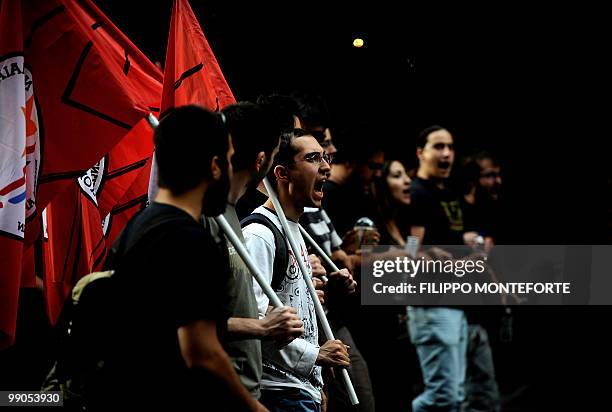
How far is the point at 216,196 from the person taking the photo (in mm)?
2945

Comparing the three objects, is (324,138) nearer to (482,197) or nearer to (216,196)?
(216,196)

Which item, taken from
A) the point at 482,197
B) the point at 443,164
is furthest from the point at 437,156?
the point at 482,197

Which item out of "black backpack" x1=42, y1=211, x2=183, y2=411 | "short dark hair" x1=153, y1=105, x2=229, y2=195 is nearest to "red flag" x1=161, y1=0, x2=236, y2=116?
"short dark hair" x1=153, y1=105, x2=229, y2=195

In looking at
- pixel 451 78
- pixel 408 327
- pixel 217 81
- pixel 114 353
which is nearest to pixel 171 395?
pixel 114 353

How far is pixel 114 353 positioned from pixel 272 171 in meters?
1.86

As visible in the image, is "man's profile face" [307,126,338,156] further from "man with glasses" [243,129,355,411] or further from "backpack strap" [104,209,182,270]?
"backpack strap" [104,209,182,270]

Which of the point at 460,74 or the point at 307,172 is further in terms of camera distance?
the point at 460,74

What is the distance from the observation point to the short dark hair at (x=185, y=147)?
2.84 metres

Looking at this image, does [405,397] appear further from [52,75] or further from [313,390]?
[52,75]

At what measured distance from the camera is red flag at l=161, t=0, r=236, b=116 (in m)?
4.23

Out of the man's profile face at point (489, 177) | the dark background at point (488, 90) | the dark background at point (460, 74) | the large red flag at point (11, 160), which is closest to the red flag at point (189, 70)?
the large red flag at point (11, 160)

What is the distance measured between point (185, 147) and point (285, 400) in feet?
5.10

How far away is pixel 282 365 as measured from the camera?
3992 mm

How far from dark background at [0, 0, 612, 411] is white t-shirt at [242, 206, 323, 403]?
5.08ft
